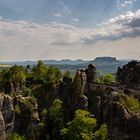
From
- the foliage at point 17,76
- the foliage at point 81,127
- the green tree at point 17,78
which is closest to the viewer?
the foliage at point 81,127

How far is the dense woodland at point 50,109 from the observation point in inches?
4104

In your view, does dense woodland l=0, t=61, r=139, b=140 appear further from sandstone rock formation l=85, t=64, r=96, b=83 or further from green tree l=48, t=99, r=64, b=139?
sandstone rock formation l=85, t=64, r=96, b=83

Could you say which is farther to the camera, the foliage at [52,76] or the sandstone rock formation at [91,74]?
the foliage at [52,76]

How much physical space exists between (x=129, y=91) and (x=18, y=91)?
150 ft

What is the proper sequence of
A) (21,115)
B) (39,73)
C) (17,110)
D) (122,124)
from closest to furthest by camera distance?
1. (122,124)
2. (17,110)
3. (21,115)
4. (39,73)

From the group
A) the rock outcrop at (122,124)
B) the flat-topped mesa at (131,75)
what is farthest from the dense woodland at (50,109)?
the rock outcrop at (122,124)

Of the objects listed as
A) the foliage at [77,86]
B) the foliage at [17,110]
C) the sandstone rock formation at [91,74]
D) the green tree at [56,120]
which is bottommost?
the green tree at [56,120]

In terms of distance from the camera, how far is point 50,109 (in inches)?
4929

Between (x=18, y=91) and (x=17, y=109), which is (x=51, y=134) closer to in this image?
(x=17, y=109)

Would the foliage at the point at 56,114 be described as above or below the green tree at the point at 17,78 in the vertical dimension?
below

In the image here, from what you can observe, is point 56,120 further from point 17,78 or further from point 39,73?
point 39,73

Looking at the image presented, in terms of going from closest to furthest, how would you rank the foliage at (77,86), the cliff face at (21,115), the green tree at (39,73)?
1. the cliff face at (21,115)
2. the foliage at (77,86)
3. the green tree at (39,73)

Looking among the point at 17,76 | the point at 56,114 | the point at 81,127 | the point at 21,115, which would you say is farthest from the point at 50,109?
the point at 17,76

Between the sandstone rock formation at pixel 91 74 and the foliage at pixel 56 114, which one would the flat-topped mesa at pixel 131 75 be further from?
the foliage at pixel 56 114
